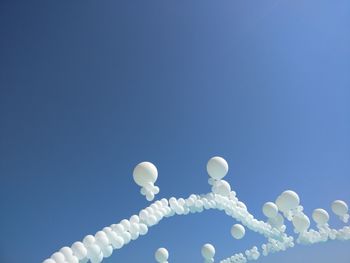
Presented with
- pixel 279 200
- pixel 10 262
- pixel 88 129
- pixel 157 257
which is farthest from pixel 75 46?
pixel 10 262

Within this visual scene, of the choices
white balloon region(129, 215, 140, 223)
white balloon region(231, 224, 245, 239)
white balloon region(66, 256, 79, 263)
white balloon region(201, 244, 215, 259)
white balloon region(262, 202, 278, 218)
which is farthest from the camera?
white balloon region(201, 244, 215, 259)

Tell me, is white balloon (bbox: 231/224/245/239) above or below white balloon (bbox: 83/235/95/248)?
above

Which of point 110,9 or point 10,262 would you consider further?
point 10,262

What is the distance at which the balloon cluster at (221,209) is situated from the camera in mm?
3666

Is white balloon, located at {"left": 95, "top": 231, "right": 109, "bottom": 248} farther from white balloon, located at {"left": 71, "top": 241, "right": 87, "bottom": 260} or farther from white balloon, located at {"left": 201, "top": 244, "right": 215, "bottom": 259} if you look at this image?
white balloon, located at {"left": 201, "top": 244, "right": 215, "bottom": 259}

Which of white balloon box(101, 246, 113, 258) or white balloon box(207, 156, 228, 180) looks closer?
white balloon box(101, 246, 113, 258)

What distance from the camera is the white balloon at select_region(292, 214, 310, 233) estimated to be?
540cm

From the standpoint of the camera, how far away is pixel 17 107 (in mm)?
9484

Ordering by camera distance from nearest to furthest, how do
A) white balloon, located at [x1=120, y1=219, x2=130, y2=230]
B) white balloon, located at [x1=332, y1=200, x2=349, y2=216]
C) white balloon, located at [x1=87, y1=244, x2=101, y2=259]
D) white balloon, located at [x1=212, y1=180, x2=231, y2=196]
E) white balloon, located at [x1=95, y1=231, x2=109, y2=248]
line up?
1. white balloon, located at [x1=87, y1=244, x2=101, y2=259]
2. white balloon, located at [x1=95, y1=231, x2=109, y2=248]
3. white balloon, located at [x1=120, y1=219, x2=130, y2=230]
4. white balloon, located at [x1=212, y1=180, x2=231, y2=196]
5. white balloon, located at [x1=332, y1=200, x2=349, y2=216]

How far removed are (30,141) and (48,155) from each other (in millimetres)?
646

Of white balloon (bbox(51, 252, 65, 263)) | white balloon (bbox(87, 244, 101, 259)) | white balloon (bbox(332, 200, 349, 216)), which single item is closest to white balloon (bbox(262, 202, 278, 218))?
white balloon (bbox(332, 200, 349, 216))

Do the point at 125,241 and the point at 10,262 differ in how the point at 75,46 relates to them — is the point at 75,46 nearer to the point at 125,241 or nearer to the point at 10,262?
the point at 125,241

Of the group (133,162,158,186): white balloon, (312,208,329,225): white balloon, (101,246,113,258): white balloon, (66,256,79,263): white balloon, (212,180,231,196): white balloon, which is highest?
(133,162,158,186): white balloon

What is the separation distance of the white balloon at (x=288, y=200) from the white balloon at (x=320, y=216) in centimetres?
55
